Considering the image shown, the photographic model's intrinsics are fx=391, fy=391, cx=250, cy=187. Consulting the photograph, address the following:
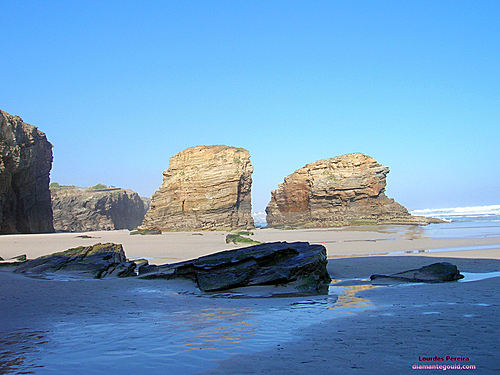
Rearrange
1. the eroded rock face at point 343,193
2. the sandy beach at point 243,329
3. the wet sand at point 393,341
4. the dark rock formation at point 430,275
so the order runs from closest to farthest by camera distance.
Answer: the wet sand at point 393,341 < the sandy beach at point 243,329 < the dark rock formation at point 430,275 < the eroded rock face at point 343,193

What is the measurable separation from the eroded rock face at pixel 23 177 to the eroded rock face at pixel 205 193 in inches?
424

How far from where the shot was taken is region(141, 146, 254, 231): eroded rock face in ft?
137

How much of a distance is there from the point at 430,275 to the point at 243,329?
4.97 metres

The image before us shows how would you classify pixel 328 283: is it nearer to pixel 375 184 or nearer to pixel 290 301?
pixel 290 301

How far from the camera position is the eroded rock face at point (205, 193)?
41.9 meters

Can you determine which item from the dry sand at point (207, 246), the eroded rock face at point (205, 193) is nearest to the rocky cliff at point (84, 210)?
the eroded rock face at point (205, 193)

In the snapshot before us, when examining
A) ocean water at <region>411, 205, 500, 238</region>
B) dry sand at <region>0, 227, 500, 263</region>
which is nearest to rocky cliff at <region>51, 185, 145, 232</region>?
dry sand at <region>0, 227, 500, 263</region>

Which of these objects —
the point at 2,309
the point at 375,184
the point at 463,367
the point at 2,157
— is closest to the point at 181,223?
the point at 2,157

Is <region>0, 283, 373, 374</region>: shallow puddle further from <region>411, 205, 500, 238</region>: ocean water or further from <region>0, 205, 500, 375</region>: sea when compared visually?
<region>411, 205, 500, 238</region>: ocean water

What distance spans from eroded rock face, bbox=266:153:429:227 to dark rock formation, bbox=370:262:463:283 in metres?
41.8

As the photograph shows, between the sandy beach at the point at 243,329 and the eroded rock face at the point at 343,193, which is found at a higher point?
the eroded rock face at the point at 343,193

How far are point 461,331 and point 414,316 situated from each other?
0.78 metres

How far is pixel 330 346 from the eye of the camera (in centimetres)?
298

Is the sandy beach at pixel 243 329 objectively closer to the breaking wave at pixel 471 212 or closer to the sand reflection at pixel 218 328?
the sand reflection at pixel 218 328
